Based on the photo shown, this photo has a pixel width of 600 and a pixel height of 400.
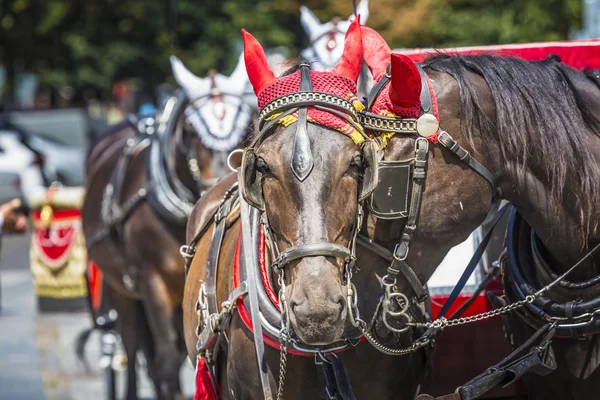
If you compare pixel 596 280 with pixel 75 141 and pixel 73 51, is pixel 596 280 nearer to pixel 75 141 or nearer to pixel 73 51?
pixel 75 141

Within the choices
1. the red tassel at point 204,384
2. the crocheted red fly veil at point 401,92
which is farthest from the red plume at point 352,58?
the red tassel at point 204,384

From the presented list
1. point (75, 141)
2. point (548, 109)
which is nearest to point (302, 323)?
point (548, 109)

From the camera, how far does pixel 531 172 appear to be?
3.11 meters

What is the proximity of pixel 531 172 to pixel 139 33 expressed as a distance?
78.4 ft

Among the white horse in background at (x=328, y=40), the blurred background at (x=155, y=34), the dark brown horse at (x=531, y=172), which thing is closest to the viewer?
the dark brown horse at (x=531, y=172)

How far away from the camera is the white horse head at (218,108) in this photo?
18.8ft

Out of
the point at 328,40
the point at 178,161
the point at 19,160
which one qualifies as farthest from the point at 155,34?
the point at 178,161

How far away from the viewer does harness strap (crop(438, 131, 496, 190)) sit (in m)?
2.95

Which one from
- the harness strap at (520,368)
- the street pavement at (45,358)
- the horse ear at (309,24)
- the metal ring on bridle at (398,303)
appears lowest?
the street pavement at (45,358)

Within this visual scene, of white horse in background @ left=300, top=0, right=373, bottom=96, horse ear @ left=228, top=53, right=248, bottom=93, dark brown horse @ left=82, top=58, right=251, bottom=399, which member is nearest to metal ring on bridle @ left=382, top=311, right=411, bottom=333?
dark brown horse @ left=82, top=58, right=251, bottom=399

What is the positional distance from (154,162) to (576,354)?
339 centimetres

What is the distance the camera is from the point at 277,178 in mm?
2760

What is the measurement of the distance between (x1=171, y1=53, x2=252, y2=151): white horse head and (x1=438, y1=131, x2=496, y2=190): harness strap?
2.86 meters

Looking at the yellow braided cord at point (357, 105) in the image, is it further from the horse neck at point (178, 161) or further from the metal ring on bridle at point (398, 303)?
the horse neck at point (178, 161)
